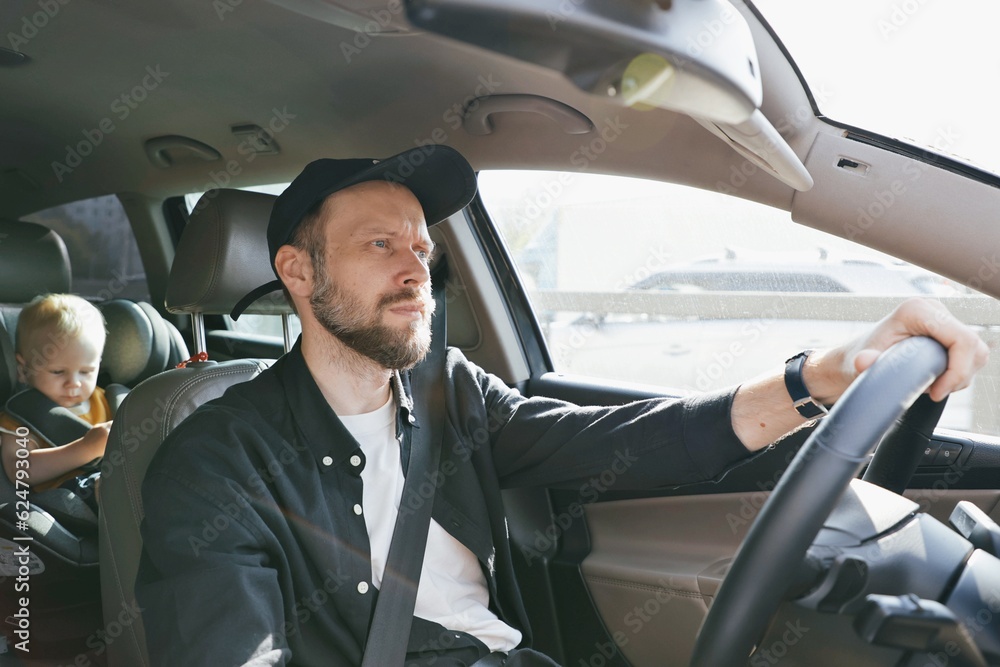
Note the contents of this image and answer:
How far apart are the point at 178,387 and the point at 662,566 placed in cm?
110

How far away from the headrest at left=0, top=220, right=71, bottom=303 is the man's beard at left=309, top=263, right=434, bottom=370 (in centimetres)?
172

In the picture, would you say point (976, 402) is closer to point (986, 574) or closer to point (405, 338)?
point (986, 574)

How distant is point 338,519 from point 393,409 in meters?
0.28

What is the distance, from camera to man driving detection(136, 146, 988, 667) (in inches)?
49.5

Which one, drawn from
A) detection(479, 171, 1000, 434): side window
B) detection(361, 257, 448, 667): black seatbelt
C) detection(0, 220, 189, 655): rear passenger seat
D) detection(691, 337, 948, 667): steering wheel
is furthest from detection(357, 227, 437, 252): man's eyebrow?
detection(0, 220, 189, 655): rear passenger seat

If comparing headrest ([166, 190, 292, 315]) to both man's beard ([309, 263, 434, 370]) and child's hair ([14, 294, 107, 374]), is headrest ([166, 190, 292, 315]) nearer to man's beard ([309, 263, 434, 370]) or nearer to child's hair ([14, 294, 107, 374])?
man's beard ([309, 263, 434, 370])

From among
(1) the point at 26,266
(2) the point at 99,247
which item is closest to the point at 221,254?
(1) the point at 26,266

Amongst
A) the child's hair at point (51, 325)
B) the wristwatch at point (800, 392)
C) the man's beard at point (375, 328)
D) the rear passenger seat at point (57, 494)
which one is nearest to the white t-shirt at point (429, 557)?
the man's beard at point (375, 328)

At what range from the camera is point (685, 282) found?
204 centimetres

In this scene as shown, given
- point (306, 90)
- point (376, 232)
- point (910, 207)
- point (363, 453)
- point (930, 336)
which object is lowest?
point (363, 453)

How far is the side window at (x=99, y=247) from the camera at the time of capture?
3461 mm

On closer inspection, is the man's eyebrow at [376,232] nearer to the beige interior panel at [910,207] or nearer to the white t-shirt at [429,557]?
the white t-shirt at [429,557]

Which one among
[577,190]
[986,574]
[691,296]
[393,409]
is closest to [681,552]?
[691,296]

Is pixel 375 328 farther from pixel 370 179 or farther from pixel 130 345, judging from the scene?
pixel 130 345
